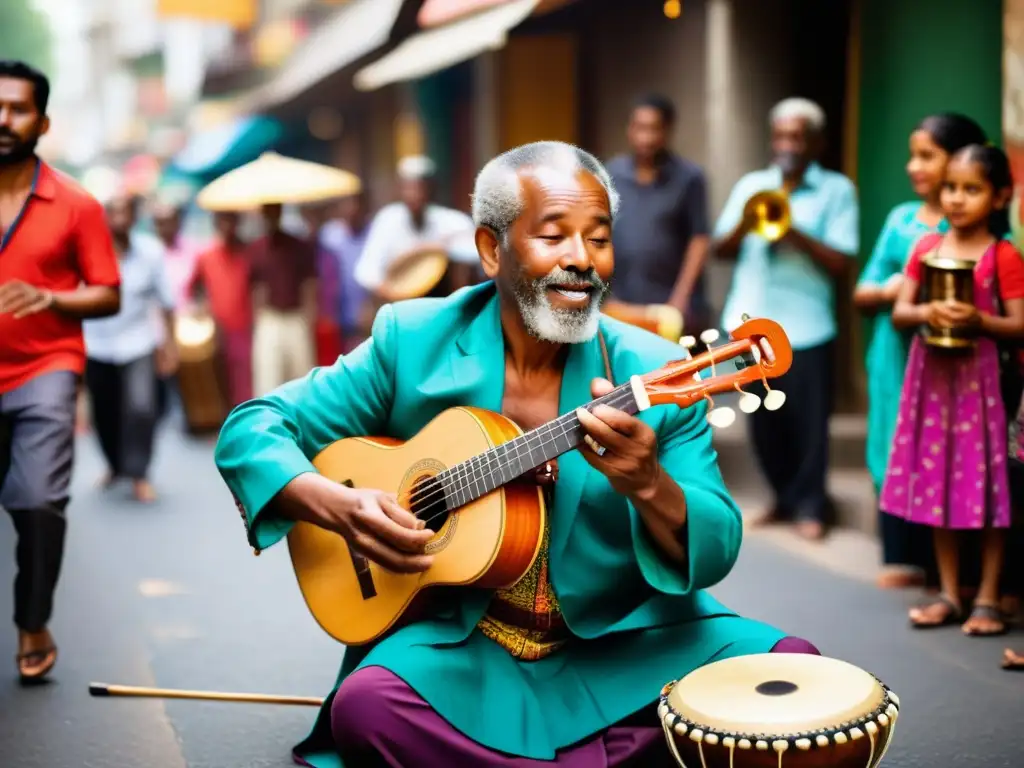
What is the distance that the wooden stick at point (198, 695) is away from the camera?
16.5 feet

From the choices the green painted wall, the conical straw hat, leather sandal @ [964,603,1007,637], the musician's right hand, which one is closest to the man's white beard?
the musician's right hand

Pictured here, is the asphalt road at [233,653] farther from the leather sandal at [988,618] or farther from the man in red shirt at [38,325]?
the man in red shirt at [38,325]

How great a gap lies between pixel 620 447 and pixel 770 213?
4688 millimetres

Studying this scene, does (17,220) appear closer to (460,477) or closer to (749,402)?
(460,477)

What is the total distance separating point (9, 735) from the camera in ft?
16.7

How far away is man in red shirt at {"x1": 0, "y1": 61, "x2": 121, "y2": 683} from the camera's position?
564 cm

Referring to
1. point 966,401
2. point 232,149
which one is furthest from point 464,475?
point 232,149

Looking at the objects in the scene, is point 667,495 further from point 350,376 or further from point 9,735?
point 9,735

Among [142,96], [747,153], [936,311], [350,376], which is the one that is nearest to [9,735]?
[350,376]

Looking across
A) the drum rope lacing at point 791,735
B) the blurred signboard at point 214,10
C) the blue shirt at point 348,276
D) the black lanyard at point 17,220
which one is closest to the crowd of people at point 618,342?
the black lanyard at point 17,220

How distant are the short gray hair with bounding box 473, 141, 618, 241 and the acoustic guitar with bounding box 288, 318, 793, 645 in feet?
1.64

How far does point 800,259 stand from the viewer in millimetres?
8336

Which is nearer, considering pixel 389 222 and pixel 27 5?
pixel 389 222

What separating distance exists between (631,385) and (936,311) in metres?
2.82
